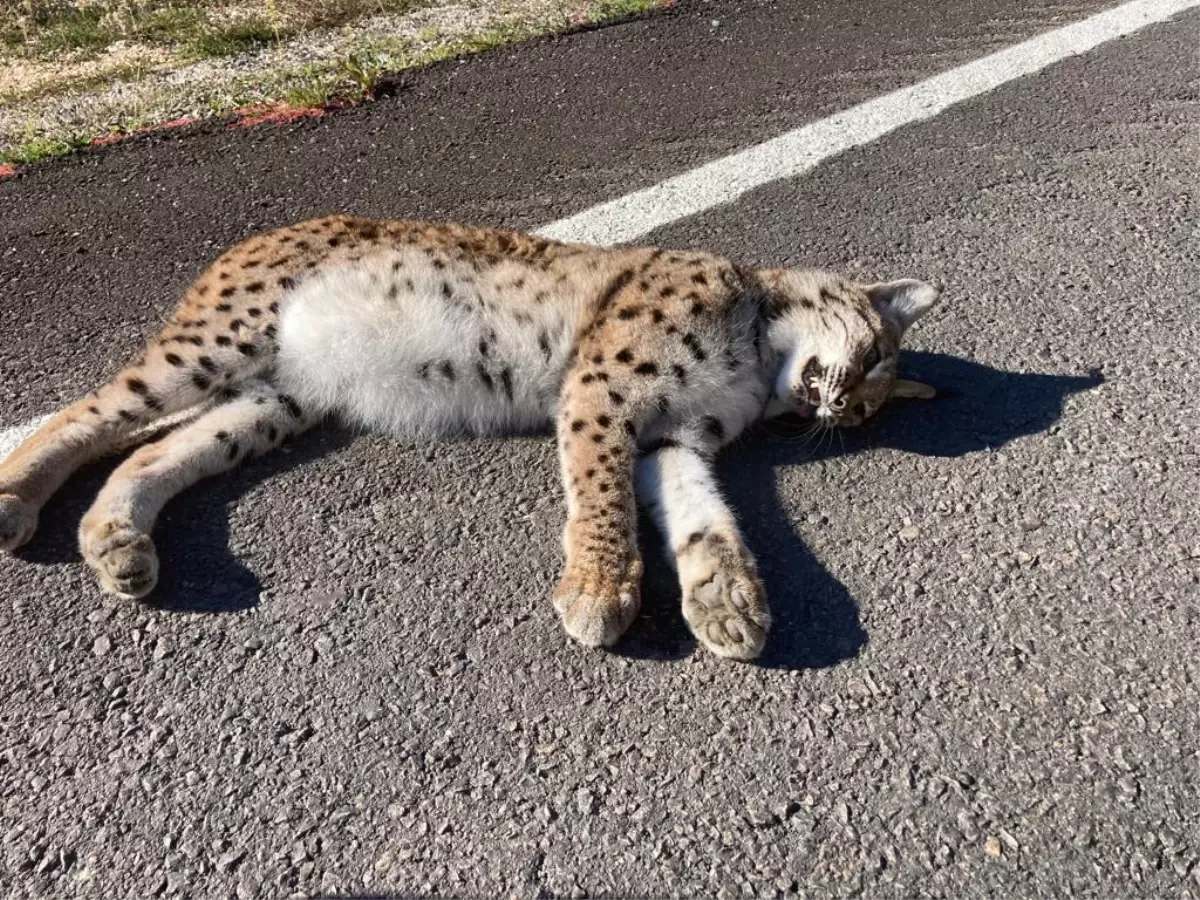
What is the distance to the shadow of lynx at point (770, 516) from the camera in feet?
8.77

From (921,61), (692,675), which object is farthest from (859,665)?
(921,61)

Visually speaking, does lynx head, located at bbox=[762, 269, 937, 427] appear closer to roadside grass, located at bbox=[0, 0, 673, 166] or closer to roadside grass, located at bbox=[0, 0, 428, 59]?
roadside grass, located at bbox=[0, 0, 673, 166]

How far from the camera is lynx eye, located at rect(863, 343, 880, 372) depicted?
3.63 metres

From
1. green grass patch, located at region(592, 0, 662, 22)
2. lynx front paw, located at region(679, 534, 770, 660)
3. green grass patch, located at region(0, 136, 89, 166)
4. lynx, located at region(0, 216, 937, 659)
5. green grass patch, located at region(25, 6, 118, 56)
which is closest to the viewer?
lynx front paw, located at region(679, 534, 770, 660)

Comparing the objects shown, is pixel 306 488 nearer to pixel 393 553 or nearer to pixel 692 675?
pixel 393 553

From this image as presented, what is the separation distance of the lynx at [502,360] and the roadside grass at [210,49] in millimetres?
2167

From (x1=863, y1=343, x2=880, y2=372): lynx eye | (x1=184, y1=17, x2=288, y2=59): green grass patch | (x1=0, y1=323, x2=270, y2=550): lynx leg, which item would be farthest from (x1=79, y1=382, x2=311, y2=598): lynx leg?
(x1=184, y1=17, x2=288, y2=59): green grass patch

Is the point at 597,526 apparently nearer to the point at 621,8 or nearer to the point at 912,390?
the point at 912,390

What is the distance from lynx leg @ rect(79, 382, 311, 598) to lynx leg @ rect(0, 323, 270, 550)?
4.1 inches

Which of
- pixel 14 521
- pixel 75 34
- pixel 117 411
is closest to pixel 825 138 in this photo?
pixel 117 411

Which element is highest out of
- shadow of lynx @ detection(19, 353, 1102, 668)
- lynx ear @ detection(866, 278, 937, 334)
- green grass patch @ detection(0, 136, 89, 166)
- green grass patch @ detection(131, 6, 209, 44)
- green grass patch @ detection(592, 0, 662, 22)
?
green grass patch @ detection(131, 6, 209, 44)

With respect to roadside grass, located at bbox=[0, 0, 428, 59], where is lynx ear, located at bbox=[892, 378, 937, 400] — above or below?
below

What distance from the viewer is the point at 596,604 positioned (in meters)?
2.61

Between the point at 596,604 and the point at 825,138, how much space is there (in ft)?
11.6
